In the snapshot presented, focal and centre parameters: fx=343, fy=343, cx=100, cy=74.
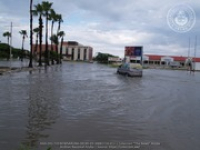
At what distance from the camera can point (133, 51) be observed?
118125mm

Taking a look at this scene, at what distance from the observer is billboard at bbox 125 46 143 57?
116 meters

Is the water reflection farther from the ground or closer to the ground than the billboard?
closer to the ground

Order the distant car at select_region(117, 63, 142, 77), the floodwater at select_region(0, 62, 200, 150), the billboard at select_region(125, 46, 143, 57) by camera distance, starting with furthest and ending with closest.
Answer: the billboard at select_region(125, 46, 143, 57), the distant car at select_region(117, 63, 142, 77), the floodwater at select_region(0, 62, 200, 150)

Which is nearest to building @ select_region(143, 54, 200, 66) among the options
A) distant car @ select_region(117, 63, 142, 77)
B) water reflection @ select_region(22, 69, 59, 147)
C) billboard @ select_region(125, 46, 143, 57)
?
billboard @ select_region(125, 46, 143, 57)

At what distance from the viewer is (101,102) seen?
1529 centimetres

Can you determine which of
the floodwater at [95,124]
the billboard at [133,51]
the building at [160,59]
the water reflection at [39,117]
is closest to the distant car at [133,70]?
the floodwater at [95,124]

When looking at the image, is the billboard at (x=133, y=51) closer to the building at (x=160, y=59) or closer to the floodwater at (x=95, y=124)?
the building at (x=160, y=59)

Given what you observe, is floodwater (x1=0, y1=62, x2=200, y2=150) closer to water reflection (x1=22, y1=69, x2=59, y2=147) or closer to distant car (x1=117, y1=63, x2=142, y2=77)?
water reflection (x1=22, y1=69, x2=59, y2=147)

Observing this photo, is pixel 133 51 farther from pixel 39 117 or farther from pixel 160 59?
pixel 39 117

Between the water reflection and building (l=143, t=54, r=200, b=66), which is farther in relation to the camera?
building (l=143, t=54, r=200, b=66)

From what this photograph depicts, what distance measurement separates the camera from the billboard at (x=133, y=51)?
381 ft

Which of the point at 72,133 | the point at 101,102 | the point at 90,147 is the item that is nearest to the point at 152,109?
the point at 101,102

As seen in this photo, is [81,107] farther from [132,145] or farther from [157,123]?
[132,145]

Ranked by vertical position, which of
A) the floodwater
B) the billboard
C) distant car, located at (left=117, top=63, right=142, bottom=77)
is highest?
the billboard
